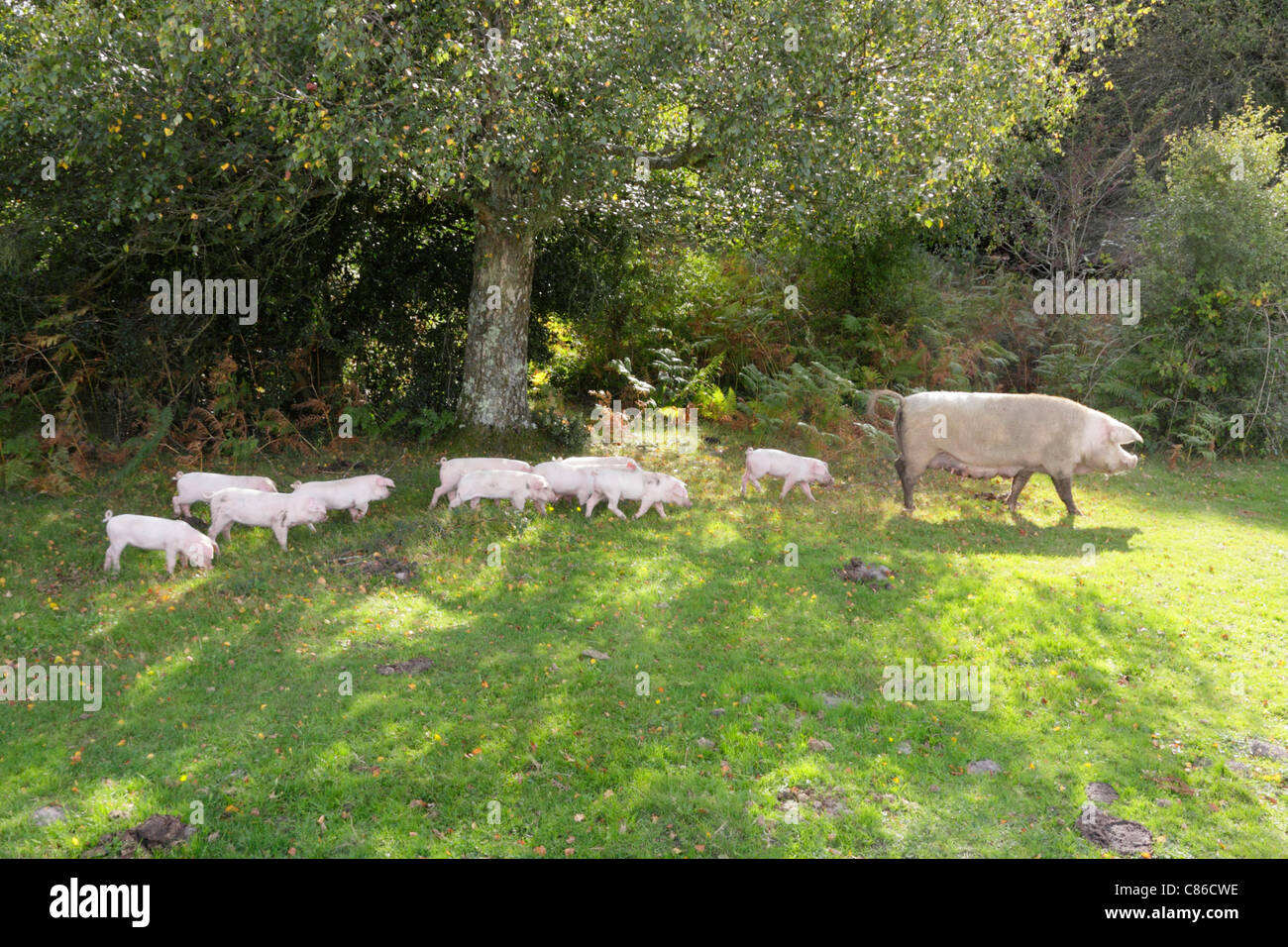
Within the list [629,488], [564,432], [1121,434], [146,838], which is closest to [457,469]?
[629,488]

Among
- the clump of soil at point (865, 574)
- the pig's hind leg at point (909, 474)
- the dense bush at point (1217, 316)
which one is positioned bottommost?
the clump of soil at point (865, 574)

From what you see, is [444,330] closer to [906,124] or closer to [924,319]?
[906,124]

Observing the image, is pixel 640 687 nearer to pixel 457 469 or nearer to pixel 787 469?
pixel 457 469

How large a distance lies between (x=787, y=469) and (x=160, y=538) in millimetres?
7955

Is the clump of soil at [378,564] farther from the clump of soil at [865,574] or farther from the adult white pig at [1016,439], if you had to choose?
the adult white pig at [1016,439]

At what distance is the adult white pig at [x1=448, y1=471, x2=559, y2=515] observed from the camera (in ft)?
37.4

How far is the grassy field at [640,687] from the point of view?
234 inches

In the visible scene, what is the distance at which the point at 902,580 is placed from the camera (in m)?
9.91

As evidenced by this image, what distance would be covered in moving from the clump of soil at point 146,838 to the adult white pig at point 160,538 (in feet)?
14.0

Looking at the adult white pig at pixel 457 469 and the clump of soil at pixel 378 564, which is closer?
the clump of soil at pixel 378 564

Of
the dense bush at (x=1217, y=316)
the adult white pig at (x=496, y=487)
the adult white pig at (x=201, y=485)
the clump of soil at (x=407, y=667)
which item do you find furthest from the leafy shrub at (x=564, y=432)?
the dense bush at (x=1217, y=316)

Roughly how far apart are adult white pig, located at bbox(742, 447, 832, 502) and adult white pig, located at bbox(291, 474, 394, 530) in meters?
5.07

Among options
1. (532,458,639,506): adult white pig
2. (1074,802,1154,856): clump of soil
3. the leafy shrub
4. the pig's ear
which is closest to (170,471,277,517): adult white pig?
(532,458,639,506): adult white pig

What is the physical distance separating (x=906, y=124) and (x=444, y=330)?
8566 millimetres
